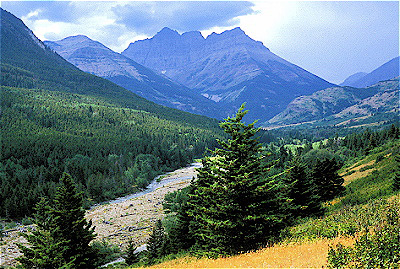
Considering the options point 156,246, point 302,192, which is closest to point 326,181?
point 302,192

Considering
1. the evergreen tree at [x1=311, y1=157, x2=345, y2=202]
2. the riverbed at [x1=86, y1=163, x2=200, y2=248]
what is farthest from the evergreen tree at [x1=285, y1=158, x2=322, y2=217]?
the riverbed at [x1=86, y1=163, x2=200, y2=248]

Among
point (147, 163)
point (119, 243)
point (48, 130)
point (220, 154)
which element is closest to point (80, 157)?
point (147, 163)

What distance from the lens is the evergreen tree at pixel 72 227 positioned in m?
24.4

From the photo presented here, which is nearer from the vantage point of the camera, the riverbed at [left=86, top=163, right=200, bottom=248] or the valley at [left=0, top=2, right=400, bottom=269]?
the valley at [left=0, top=2, right=400, bottom=269]

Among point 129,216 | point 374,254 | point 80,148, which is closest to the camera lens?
point 374,254

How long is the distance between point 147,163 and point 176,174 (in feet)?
42.1

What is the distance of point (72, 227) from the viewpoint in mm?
25047

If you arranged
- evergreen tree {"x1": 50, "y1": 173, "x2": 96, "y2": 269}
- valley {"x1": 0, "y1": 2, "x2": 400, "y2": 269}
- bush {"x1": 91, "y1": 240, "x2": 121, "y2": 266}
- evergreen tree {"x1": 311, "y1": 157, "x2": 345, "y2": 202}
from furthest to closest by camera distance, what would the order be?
bush {"x1": 91, "y1": 240, "x2": 121, "y2": 266}
evergreen tree {"x1": 311, "y1": 157, "x2": 345, "y2": 202}
evergreen tree {"x1": 50, "y1": 173, "x2": 96, "y2": 269}
valley {"x1": 0, "y1": 2, "x2": 400, "y2": 269}

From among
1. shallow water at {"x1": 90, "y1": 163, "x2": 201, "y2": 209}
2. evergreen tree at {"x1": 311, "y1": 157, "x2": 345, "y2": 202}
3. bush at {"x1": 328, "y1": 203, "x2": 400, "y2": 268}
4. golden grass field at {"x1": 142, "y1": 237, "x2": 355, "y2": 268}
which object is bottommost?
shallow water at {"x1": 90, "y1": 163, "x2": 201, "y2": 209}

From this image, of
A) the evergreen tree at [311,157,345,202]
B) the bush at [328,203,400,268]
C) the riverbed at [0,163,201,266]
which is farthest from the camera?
the riverbed at [0,163,201,266]

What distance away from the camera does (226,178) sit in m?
17.8

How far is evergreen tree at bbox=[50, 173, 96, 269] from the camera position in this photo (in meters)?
24.4

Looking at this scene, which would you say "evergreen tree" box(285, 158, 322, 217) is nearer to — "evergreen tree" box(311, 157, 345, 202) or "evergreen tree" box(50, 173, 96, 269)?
"evergreen tree" box(311, 157, 345, 202)

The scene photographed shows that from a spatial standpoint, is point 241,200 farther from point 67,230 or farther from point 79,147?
point 79,147
